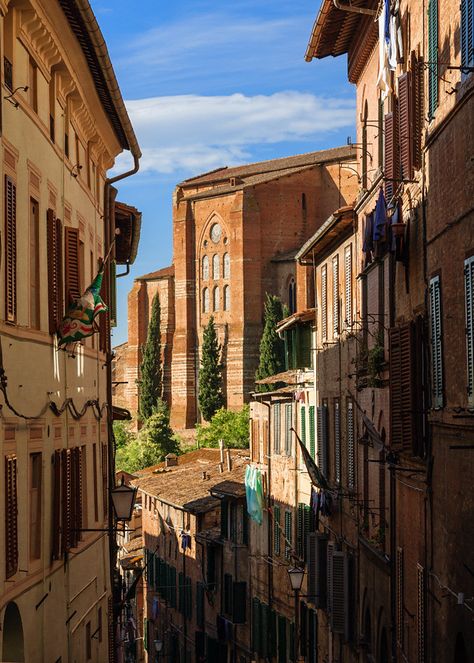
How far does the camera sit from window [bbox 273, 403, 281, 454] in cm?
3419

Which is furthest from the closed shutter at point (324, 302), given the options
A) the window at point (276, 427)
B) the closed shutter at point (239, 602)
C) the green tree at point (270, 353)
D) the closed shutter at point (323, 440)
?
the green tree at point (270, 353)

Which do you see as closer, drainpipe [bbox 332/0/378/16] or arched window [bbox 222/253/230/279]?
drainpipe [bbox 332/0/378/16]

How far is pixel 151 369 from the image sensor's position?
11538 cm

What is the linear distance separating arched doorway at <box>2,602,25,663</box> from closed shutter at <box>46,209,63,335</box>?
355cm

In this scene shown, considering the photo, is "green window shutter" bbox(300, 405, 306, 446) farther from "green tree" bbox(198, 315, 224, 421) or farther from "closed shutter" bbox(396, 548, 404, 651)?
"green tree" bbox(198, 315, 224, 421)

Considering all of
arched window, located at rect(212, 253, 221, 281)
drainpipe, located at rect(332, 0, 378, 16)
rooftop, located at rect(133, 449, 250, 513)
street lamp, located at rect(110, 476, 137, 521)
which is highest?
arched window, located at rect(212, 253, 221, 281)

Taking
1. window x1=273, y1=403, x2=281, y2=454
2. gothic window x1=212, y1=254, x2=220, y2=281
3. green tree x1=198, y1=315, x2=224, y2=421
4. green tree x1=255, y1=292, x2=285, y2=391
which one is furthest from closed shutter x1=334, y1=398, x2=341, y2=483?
gothic window x1=212, y1=254, x2=220, y2=281

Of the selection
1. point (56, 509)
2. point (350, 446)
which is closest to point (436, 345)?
point (56, 509)

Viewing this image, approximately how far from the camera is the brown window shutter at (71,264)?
17.2 meters

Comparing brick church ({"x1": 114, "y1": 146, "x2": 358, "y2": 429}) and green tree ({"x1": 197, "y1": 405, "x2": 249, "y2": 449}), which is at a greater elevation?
brick church ({"x1": 114, "y1": 146, "x2": 358, "y2": 429})

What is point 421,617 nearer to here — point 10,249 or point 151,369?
point 10,249

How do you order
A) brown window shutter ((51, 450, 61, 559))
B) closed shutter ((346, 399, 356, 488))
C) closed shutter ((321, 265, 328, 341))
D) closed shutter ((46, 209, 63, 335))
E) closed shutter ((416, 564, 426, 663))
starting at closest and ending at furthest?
closed shutter ((46, 209, 63, 335))
brown window shutter ((51, 450, 61, 559))
closed shutter ((416, 564, 426, 663))
closed shutter ((346, 399, 356, 488))
closed shutter ((321, 265, 328, 341))

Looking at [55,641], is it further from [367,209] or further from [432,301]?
[367,209]

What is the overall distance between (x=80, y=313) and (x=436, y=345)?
414cm
